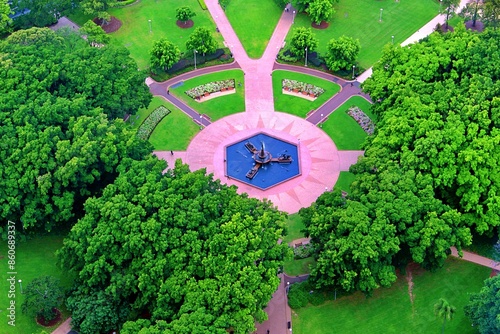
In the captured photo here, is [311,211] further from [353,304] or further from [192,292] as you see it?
[192,292]

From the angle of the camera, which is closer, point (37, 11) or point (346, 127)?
point (346, 127)

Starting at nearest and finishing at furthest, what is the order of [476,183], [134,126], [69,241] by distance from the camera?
[69,241] → [476,183] → [134,126]

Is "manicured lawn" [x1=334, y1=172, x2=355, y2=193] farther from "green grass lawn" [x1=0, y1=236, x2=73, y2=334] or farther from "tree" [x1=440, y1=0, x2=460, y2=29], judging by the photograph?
"tree" [x1=440, y1=0, x2=460, y2=29]

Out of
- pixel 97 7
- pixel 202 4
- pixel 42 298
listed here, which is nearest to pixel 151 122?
pixel 97 7

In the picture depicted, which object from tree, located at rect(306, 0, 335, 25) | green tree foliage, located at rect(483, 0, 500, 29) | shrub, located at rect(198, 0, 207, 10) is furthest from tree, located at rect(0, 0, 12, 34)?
green tree foliage, located at rect(483, 0, 500, 29)

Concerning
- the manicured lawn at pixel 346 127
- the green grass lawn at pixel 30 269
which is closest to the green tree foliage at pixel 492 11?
the manicured lawn at pixel 346 127

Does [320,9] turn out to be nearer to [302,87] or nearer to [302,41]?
[302,41]

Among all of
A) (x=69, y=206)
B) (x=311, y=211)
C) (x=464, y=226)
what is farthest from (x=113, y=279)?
(x=464, y=226)
